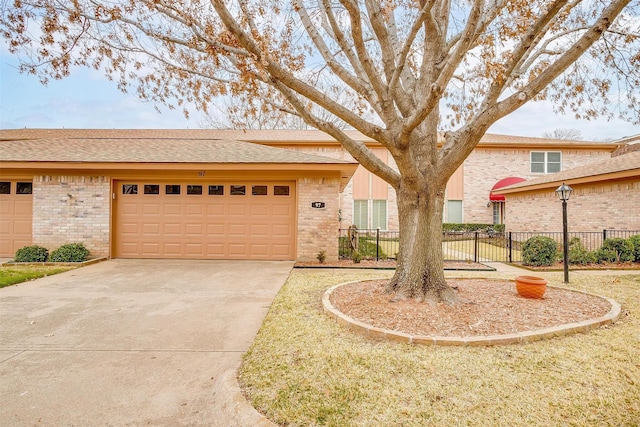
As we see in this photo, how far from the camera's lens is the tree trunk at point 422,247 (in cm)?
524

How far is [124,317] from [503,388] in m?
4.80

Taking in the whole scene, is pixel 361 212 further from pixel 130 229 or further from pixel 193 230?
pixel 130 229

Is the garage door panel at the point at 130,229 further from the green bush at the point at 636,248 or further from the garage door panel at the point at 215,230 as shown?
the green bush at the point at 636,248

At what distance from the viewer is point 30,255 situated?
971 centimetres

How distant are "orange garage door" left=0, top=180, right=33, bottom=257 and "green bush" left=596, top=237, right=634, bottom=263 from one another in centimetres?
1712

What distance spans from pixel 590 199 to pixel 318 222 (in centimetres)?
1038

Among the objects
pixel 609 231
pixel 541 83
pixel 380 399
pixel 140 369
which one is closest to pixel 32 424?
pixel 140 369

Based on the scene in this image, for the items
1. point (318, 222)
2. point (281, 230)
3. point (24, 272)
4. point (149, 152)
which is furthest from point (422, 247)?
point (149, 152)

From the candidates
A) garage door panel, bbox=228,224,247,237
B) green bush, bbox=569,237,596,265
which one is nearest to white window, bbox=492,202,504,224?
green bush, bbox=569,237,596,265

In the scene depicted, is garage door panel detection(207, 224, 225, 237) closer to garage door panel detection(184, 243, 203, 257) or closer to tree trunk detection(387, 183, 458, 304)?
garage door panel detection(184, 243, 203, 257)

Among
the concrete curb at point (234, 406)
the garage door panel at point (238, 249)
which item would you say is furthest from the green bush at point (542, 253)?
the concrete curb at point (234, 406)

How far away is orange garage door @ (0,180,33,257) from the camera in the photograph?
10797 millimetres

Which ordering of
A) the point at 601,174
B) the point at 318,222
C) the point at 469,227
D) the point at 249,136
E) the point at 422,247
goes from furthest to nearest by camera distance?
the point at 249,136
the point at 469,227
the point at 601,174
the point at 318,222
the point at 422,247

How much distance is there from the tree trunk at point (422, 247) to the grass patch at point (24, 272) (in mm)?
7712
